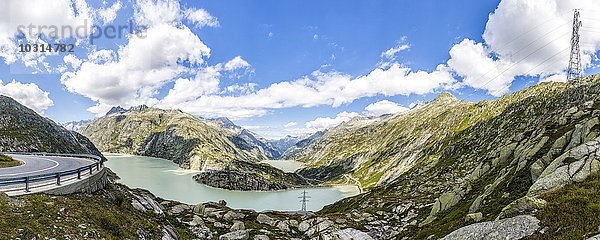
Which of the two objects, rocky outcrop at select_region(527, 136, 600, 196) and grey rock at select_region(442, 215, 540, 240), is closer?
grey rock at select_region(442, 215, 540, 240)

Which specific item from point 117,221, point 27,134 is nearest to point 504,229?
point 117,221

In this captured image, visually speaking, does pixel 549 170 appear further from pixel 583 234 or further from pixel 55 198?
pixel 55 198

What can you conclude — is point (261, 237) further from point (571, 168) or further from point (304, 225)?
point (571, 168)

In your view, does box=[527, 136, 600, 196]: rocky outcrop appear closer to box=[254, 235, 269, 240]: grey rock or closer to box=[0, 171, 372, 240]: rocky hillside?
box=[0, 171, 372, 240]: rocky hillside

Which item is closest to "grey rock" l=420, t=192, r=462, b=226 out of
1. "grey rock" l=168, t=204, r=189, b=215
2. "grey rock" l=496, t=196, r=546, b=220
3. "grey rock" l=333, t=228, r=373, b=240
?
"grey rock" l=333, t=228, r=373, b=240

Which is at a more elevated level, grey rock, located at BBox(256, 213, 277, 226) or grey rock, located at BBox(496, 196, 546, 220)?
grey rock, located at BBox(496, 196, 546, 220)

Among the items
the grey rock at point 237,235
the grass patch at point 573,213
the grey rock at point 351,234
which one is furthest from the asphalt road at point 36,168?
the grass patch at point 573,213

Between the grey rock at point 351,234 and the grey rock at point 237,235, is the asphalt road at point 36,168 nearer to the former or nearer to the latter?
the grey rock at point 237,235

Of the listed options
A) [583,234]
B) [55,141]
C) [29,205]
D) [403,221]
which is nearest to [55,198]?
[29,205]
